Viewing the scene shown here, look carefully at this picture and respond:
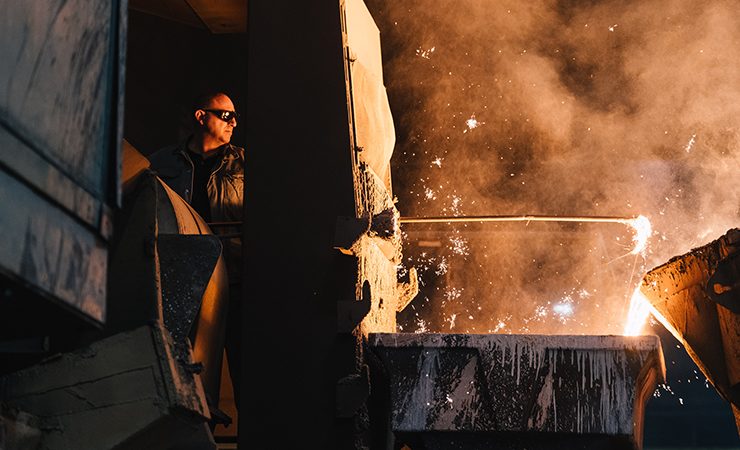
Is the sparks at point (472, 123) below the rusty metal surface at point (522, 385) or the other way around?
the other way around

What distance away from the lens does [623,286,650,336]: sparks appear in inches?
247

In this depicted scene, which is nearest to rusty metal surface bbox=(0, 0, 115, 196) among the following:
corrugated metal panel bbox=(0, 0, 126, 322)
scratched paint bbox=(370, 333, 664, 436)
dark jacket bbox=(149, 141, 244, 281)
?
corrugated metal panel bbox=(0, 0, 126, 322)

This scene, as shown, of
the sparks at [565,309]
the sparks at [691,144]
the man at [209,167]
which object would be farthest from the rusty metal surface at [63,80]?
the sparks at [565,309]

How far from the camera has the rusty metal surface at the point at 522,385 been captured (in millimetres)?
4551

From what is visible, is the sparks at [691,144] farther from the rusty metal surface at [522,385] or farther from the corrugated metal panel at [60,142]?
the corrugated metal panel at [60,142]

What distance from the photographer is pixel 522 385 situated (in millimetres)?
4617

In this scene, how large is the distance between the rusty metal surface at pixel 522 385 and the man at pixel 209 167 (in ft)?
6.02

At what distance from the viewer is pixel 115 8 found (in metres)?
2.77

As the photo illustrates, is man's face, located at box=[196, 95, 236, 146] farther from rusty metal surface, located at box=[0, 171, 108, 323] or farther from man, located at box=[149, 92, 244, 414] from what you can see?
rusty metal surface, located at box=[0, 171, 108, 323]

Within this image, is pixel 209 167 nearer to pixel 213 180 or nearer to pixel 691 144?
pixel 213 180

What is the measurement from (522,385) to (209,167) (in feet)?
8.89

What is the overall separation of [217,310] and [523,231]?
6.12 metres

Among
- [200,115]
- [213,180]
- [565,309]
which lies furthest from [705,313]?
[565,309]

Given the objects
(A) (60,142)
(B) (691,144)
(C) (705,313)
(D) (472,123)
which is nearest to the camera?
(A) (60,142)
